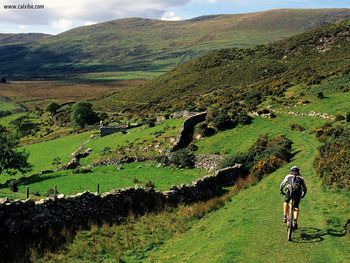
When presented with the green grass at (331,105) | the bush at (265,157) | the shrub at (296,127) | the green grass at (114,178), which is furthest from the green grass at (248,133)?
the green grass at (114,178)

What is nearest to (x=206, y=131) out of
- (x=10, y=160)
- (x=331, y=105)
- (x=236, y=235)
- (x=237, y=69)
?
(x=331, y=105)

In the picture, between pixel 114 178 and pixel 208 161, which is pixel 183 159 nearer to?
pixel 208 161

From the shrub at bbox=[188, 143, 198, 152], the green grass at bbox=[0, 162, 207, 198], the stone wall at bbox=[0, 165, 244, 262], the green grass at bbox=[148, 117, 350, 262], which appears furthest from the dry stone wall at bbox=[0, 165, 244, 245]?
the shrub at bbox=[188, 143, 198, 152]

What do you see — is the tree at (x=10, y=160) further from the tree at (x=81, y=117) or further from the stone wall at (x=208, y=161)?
the tree at (x=81, y=117)

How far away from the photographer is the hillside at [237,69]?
10388cm

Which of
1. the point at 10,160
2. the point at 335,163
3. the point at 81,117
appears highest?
the point at 335,163

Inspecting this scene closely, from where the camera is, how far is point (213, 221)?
829 inches

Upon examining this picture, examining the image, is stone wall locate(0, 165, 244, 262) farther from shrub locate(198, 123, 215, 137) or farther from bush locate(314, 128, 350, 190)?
shrub locate(198, 123, 215, 137)

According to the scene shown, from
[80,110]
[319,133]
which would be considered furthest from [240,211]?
[80,110]

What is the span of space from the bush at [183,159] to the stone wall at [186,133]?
3.46 m

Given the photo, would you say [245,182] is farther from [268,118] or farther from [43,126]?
[43,126]

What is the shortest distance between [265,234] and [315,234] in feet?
6.23

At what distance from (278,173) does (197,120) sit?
96.6 ft

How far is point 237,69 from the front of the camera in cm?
12794
